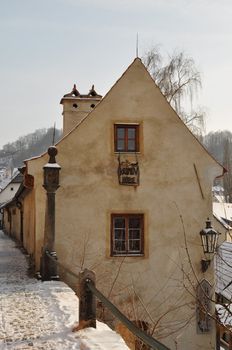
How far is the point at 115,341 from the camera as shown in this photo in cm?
657

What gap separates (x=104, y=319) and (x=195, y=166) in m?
5.41

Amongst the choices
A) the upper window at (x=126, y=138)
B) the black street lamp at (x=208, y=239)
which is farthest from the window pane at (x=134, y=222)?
the upper window at (x=126, y=138)

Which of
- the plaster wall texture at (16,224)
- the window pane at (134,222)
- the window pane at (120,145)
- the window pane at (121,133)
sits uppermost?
the window pane at (121,133)

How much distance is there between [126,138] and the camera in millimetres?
14211

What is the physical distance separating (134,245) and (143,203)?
1319mm

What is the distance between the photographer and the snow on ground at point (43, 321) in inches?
260

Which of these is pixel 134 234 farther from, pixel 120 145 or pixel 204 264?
pixel 120 145

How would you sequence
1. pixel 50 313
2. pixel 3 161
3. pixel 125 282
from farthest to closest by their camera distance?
pixel 3 161 → pixel 125 282 → pixel 50 313

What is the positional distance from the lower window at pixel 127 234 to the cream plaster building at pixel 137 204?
0.03m

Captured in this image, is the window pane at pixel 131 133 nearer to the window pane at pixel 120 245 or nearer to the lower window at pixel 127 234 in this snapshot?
the lower window at pixel 127 234

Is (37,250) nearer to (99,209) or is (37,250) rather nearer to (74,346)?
(99,209)

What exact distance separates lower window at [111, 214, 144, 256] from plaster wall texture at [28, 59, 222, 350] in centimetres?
19

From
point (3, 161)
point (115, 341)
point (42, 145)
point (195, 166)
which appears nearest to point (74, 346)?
point (115, 341)

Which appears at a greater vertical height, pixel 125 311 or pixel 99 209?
pixel 99 209
